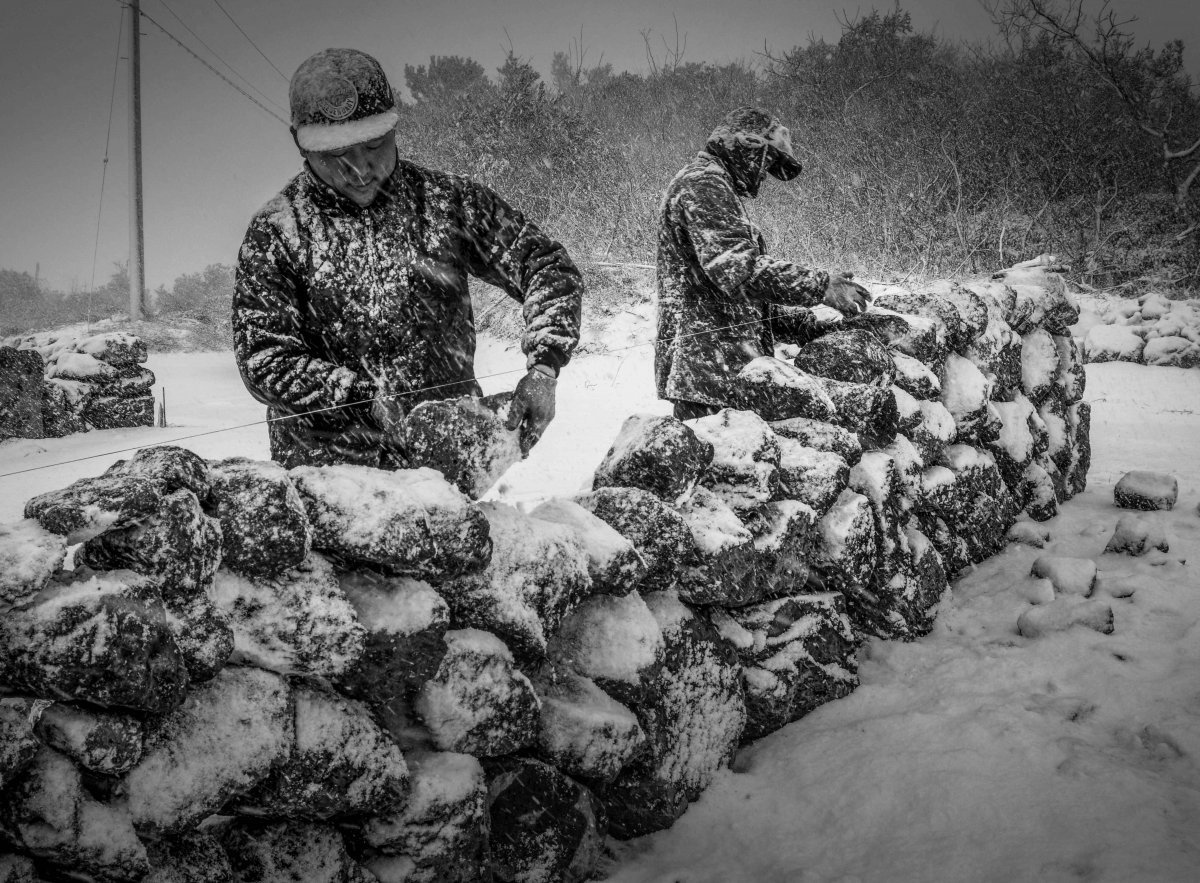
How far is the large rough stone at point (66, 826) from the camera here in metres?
1.16

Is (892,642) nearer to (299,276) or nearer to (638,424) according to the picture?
(638,424)

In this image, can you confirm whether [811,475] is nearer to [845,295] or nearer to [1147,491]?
[845,295]

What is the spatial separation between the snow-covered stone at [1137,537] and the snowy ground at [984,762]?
53 millimetres

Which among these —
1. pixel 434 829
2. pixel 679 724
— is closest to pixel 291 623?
pixel 434 829

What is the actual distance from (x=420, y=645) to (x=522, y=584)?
32 cm

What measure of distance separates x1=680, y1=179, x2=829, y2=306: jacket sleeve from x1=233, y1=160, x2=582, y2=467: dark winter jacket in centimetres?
76

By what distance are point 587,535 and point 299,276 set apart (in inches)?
43.2

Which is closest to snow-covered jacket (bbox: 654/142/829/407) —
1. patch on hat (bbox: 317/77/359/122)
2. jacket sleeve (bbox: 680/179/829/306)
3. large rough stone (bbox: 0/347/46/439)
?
jacket sleeve (bbox: 680/179/829/306)

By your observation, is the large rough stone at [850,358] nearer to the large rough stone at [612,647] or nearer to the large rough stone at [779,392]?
the large rough stone at [779,392]

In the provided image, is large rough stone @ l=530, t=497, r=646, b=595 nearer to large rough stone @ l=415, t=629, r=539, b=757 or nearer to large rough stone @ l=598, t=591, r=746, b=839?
large rough stone @ l=598, t=591, r=746, b=839

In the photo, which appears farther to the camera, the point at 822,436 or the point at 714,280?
the point at 822,436

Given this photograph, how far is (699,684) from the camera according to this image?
2.30m

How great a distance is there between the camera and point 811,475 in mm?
2846

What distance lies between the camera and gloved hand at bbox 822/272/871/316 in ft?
10.1
